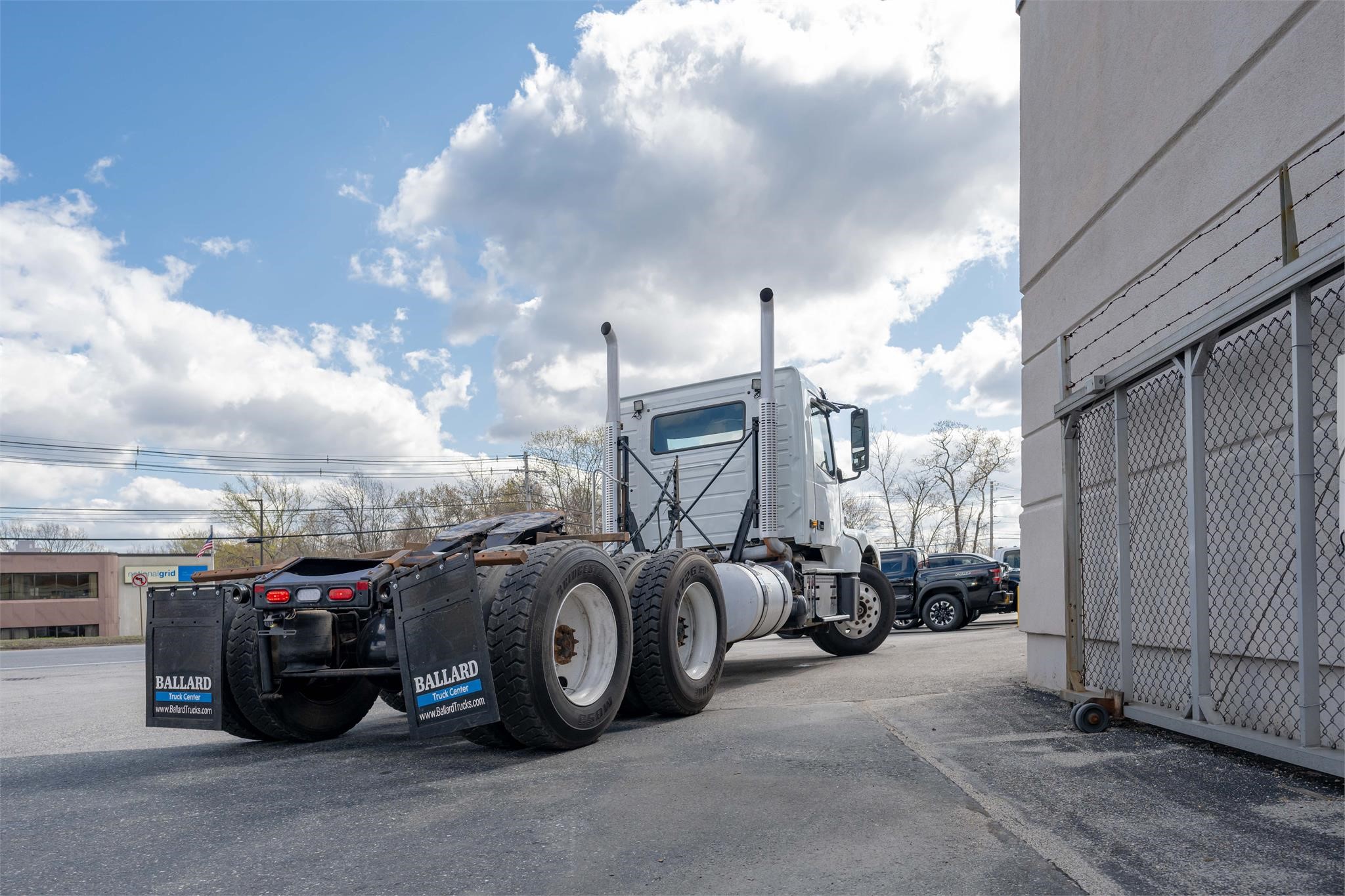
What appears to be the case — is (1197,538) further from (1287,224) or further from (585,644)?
(585,644)

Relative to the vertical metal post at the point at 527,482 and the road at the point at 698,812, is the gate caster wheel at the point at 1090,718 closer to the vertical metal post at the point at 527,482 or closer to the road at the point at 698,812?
the road at the point at 698,812

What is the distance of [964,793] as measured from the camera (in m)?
4.10

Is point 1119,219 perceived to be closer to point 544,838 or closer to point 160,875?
point 544,838

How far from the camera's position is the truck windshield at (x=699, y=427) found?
1000 centimetres

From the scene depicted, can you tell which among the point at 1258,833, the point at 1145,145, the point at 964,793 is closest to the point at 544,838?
the point at 964,793

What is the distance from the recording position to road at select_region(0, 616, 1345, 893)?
3.11 meters

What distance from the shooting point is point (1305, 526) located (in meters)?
4.08

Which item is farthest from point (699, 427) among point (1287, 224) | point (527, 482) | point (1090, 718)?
point (527, 482)

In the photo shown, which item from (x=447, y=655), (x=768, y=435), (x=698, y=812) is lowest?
(x=698, y=812)

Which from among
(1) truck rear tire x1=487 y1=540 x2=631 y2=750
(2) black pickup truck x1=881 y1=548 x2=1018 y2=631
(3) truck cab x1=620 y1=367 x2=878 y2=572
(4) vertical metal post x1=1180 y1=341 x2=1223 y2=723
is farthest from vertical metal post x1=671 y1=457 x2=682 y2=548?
(2) black pickup truck x1=881 y1=548 x2=1018 y2=631

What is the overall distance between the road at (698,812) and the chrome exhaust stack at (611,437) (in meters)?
3.89

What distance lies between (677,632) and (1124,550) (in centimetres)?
292

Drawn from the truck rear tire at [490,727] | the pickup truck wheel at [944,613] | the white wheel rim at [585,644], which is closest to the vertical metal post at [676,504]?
the white wheel rim at [585,644]

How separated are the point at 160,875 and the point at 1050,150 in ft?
25.6
